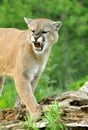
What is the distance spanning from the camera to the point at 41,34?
10.5 meters

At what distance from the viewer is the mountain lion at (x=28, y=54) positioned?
414 inches

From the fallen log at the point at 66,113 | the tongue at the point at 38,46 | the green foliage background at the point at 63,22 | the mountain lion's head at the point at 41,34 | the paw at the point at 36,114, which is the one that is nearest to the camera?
the fallen log at the point at 66,113

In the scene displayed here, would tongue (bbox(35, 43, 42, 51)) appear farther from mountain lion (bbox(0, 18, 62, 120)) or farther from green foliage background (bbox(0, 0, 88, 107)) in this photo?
green foliage background (bbox(0, 0, 88, 107))

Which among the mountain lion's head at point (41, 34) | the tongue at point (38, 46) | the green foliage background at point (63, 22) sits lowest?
the green foliage background at point (63, 22)

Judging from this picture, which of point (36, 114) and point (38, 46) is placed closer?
point (36, 114)

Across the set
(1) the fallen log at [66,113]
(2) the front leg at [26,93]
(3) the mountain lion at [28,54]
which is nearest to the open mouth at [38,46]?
(3) the mountain lion at [28,54]

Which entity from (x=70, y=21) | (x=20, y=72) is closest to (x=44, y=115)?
(x=20, y=72)

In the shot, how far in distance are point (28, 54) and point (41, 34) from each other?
632mm

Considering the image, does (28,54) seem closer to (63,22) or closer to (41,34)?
(41,34)

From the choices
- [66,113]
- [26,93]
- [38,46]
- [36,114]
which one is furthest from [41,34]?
[66,113]

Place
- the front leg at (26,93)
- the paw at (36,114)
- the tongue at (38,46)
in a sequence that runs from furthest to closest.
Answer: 1. the tongue at (38,46)
2. the front leg at (26,93)
3. the paw at (36,114)

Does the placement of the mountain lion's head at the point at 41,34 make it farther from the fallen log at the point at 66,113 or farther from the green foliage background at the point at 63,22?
the green foliage background at the point at 63,22

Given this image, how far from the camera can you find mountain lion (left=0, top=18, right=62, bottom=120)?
10508 mm

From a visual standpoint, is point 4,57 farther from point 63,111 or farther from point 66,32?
point 66,32
